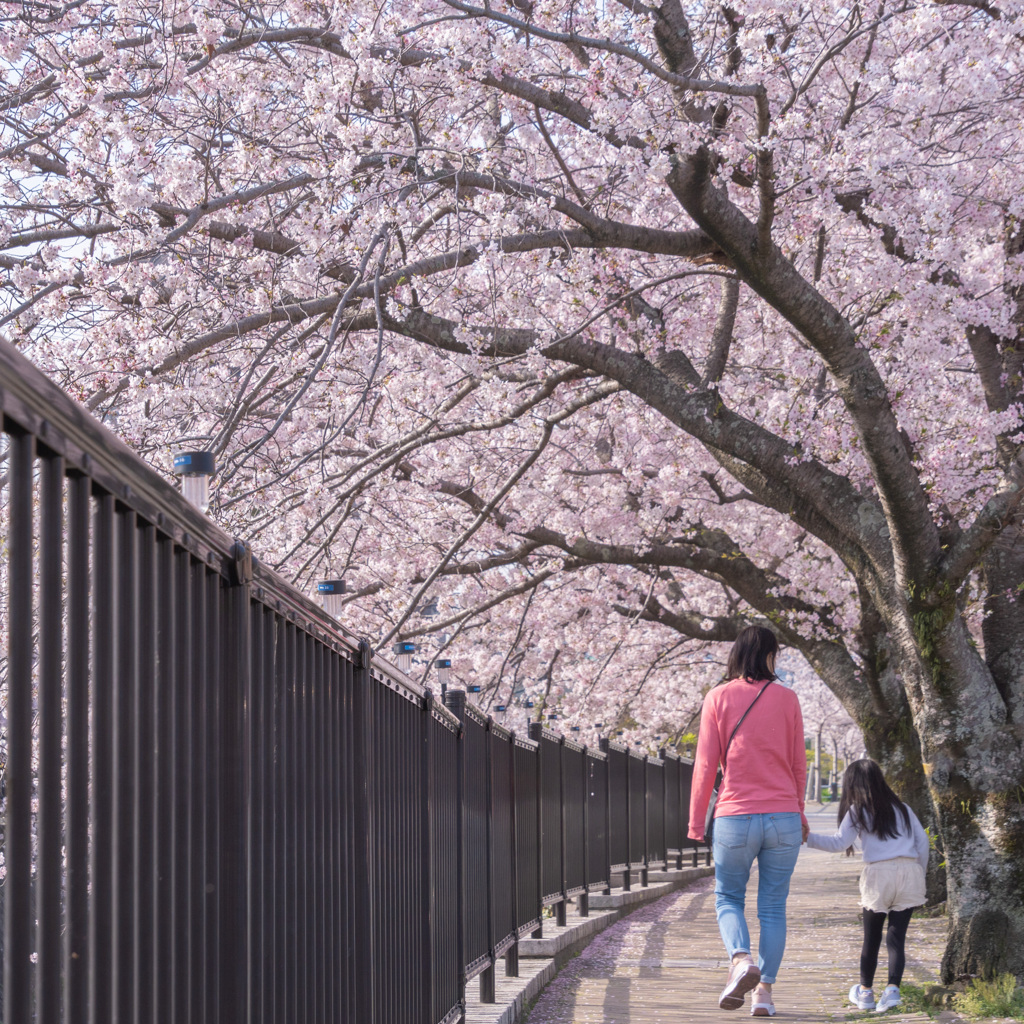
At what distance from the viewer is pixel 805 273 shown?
466 inches

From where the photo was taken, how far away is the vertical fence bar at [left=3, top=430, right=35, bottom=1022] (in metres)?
1.29

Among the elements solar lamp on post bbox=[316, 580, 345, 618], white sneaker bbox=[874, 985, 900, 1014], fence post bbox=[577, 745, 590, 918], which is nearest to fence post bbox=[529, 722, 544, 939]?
fence post bbox=[577, 745, 590, 918]

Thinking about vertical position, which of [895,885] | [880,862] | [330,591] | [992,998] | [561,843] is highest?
[330,591]

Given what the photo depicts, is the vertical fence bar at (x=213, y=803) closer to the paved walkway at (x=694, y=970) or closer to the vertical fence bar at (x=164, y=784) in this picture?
the vertical fence bar at (x=164, y=784)

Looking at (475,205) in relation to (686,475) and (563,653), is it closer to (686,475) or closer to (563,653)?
(686,475)

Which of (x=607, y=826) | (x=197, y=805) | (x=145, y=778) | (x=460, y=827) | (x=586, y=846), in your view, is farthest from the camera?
(x=607, y=826)

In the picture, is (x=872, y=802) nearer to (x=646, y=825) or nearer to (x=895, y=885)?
(x=895, y=885)

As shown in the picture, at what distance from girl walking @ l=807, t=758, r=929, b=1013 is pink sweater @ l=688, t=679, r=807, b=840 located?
104 centimetres

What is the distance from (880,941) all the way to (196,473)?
19.2 ft

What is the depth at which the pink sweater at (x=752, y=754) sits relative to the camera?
228 inches

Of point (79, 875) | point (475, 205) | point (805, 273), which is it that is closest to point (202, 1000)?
point (79, 875)

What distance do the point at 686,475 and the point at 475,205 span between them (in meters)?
5.81

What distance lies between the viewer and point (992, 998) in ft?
21.2

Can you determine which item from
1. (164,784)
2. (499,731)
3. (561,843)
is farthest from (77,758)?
(561,843)
